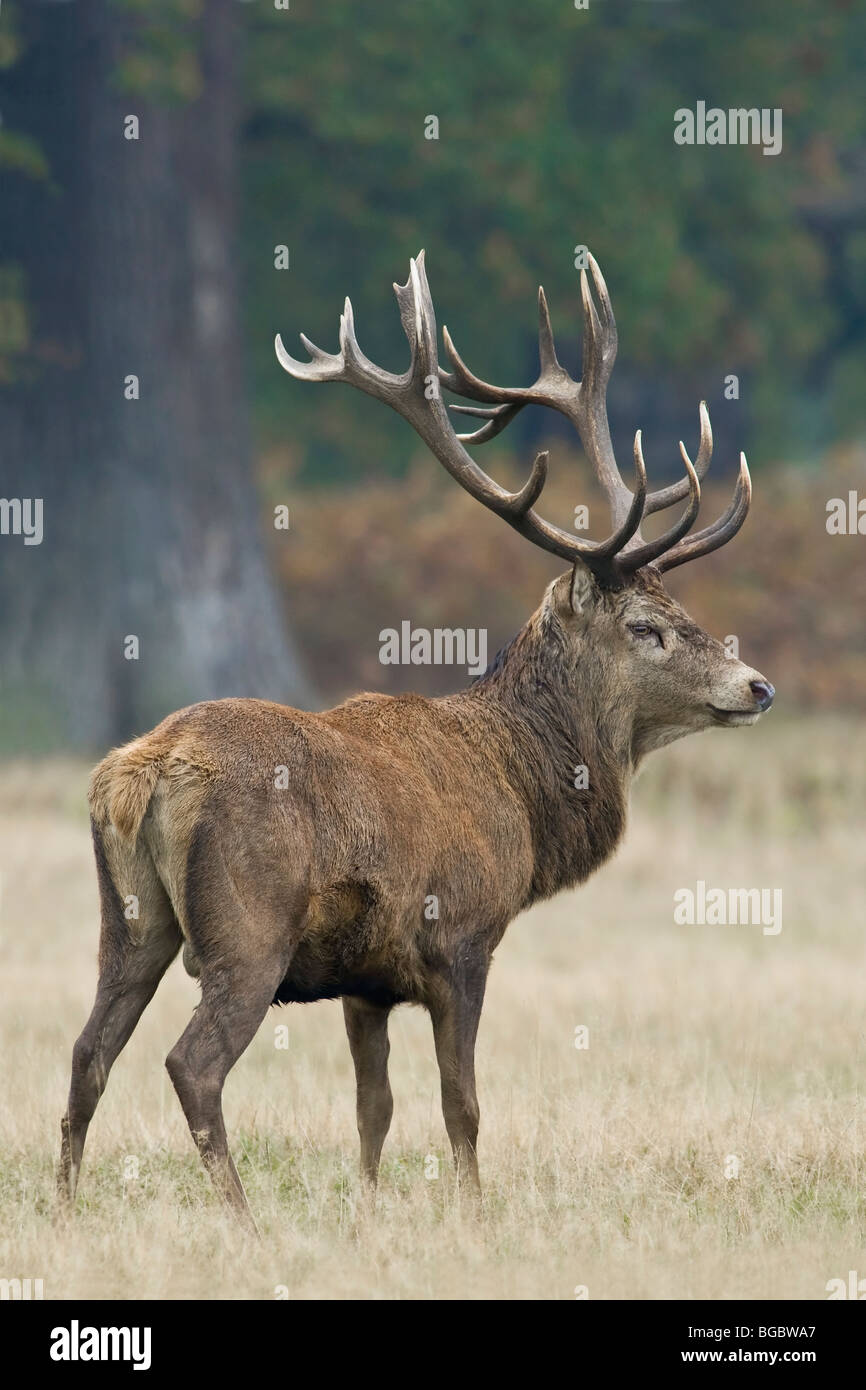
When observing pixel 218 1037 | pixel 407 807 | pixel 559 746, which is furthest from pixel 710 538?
pixel 218 1037

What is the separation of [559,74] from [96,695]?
8.03m

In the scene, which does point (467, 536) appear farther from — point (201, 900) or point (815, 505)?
point (201, 900)

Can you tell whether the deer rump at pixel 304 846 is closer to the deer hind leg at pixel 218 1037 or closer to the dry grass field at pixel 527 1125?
the deer hind leg at pixel 218 1037

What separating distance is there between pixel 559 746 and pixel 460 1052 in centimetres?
133

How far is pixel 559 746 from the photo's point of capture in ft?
24.6

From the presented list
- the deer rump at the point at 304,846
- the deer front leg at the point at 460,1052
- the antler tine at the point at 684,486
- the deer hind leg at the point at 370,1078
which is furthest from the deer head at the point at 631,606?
the deer hind leg at the point at 370,1078

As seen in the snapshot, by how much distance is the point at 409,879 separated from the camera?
6.51 metres

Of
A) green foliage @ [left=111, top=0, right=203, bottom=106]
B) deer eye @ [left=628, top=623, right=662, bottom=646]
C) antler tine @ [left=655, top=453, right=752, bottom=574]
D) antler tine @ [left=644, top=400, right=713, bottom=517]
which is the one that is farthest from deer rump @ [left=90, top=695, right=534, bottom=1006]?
green foliage @ [left=111, top=0, right=203, bottom=106]

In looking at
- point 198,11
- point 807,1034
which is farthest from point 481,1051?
point 198,11

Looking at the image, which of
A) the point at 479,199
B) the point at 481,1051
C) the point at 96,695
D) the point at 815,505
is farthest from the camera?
the point at 815,505

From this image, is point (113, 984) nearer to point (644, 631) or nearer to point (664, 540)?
point (644, 631)

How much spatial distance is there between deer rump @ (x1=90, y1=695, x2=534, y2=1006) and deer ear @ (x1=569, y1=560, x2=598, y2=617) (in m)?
0.91

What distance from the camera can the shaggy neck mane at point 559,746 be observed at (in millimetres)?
7387

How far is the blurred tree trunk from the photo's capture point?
1662 centimetres
